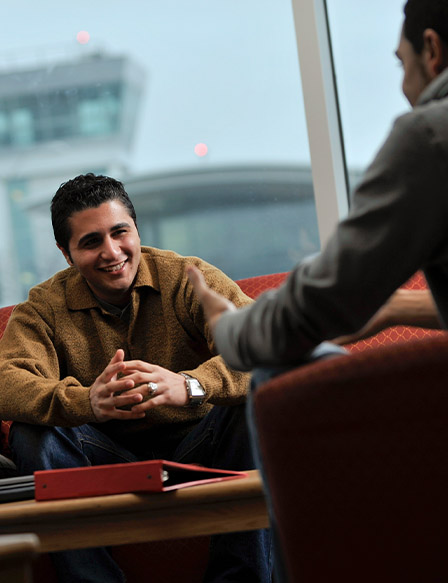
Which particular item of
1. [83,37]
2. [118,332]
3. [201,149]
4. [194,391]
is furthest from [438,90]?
[83,37]

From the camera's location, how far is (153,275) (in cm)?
212

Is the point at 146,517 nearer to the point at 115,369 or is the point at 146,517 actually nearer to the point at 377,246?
the point at 115,369

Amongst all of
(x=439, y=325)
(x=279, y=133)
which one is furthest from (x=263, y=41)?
(x=439, y=325)

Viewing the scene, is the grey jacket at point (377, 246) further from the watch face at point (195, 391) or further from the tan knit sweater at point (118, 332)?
the tan knit sweater at point (118, 332)

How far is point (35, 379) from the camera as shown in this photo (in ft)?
5.94

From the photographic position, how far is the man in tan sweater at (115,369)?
1659 millimetres

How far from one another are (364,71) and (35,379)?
1.76 meters

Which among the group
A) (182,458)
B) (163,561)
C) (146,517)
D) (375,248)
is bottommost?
(163,561)

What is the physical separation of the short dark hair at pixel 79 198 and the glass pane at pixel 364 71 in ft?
3.42

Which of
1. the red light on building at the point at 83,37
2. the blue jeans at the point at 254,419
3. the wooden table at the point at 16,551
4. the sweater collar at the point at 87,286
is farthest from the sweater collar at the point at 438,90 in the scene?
the red light on building at the point at 83,37

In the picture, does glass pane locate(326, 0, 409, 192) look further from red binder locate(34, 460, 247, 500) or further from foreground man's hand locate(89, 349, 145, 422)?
red binder locate(34, 460, 247, 500)

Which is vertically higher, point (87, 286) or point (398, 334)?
point (87, 286)

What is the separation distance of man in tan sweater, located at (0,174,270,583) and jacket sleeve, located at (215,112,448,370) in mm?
795

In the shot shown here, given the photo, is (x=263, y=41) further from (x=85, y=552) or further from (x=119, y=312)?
(x=85, y=552)
